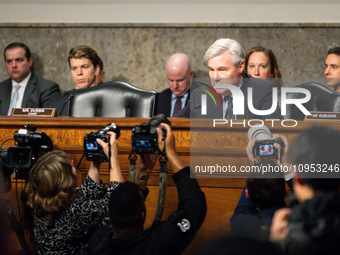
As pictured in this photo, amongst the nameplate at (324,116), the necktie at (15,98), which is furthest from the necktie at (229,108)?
the necktie at (15,98)

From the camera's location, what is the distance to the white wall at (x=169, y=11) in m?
4.72

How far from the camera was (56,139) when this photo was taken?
246cm

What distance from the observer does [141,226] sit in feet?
5.53

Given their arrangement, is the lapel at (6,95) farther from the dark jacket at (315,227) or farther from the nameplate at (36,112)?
the dark jacket at (315,227)

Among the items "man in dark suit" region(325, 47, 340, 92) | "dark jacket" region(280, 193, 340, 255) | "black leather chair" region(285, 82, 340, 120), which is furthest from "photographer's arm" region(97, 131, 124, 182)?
"man in dark suit" region(325, 47, 340, 92)

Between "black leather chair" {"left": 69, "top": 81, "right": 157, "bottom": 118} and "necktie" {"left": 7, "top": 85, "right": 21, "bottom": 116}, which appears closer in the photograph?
"black leather chair" {"left": 69, "top": 81, "right": 157, "bottom": 118}

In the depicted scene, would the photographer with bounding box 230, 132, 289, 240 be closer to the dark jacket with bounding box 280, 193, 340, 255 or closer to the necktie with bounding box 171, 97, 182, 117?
the dark jacket with bounding box 280, 193, 340, 255

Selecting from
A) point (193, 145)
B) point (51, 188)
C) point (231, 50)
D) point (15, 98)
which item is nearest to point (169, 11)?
point (15, 98)

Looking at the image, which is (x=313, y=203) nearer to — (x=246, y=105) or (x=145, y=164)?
(x=145, y=164)

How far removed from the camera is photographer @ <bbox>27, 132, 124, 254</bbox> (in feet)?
6.22

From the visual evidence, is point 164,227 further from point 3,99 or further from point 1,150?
point 3,99

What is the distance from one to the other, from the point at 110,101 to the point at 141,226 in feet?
4.53

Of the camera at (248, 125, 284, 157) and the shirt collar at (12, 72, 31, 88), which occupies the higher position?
the shirt collar at (12, 72, 31, 88)

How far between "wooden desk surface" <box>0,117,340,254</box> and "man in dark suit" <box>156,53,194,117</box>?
1302mm
